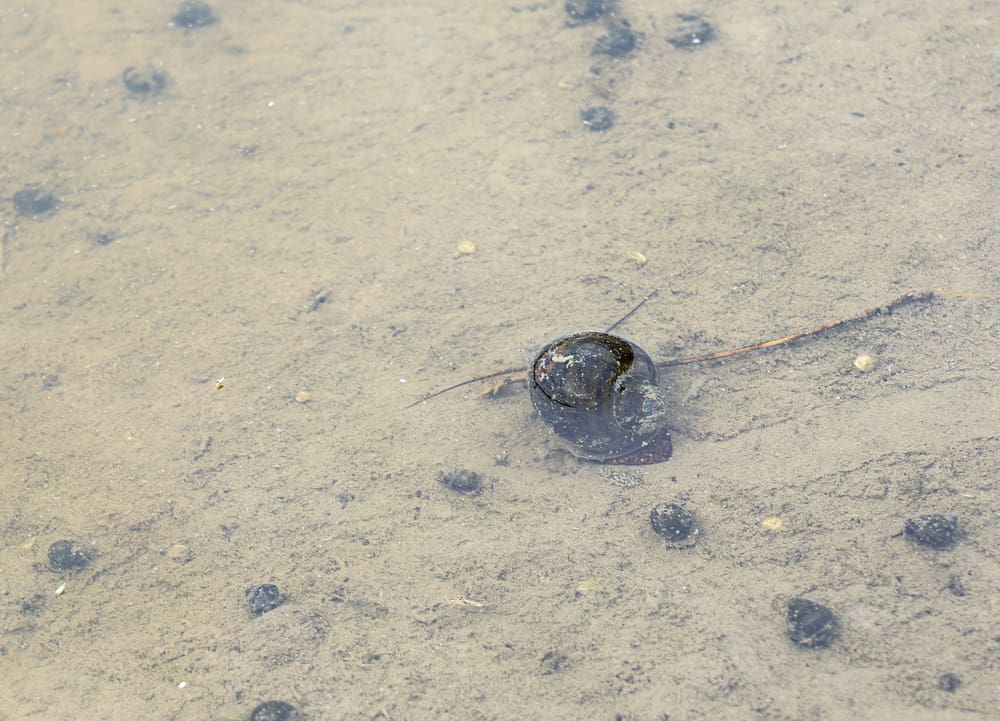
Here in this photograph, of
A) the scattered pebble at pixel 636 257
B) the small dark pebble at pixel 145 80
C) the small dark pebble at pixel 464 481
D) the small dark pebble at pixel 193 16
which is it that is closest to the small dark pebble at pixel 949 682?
the small dark pebble at pixel 464 481

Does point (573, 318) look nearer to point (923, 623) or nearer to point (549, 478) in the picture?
point (549, 478)

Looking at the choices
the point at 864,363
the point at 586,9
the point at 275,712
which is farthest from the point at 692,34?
the point at 275,712

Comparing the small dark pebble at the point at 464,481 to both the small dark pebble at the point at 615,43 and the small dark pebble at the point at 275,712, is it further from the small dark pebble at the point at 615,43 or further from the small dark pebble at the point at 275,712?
the small dark pebble at the point at 615,43

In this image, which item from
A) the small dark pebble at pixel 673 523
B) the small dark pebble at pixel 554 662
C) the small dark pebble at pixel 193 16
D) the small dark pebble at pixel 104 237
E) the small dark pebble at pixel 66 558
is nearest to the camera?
the small dark pebble at pixel 554 662

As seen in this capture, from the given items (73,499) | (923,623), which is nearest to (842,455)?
(923,623)

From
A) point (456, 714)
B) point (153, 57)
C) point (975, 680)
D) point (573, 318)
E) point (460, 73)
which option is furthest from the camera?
point (153, 57)

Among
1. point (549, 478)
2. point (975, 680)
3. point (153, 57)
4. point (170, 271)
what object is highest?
point (153, 57)
